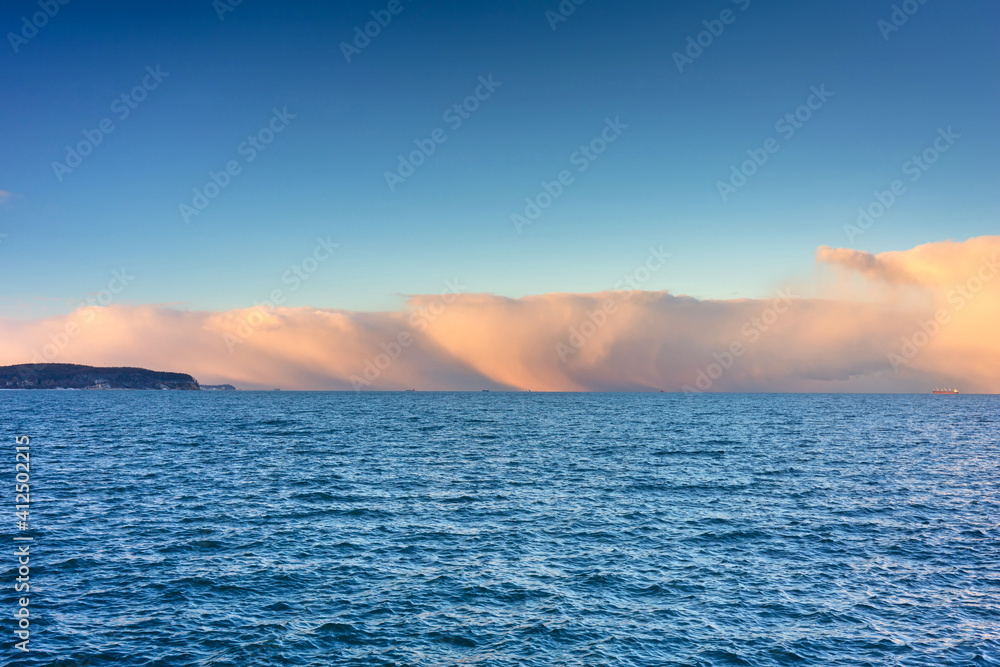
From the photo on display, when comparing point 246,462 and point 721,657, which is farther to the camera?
point 246,462

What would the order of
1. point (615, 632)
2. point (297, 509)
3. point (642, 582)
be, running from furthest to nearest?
point (297, 509), point (642, 582), point (615, 632)

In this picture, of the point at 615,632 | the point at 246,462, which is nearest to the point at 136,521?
the point at 246,462

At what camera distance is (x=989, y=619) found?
23141 mm

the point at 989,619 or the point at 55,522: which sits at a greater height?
the point at 989,619

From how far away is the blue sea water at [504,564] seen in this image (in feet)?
68.4

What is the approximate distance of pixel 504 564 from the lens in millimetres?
29281

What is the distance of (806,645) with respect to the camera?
69.1ft

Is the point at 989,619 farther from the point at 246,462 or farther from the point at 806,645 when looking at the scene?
the point at 246,462

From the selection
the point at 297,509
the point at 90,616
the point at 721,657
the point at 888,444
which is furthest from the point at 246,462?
the point at 888,444

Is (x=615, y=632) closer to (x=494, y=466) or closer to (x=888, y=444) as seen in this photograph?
(x=494, y=466)

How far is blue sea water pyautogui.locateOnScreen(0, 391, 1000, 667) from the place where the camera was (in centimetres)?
2084

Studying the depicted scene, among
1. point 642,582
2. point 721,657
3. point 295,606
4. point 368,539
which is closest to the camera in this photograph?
point 721,657

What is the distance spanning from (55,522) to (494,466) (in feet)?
121

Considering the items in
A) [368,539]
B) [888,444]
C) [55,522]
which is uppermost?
[888,444]
